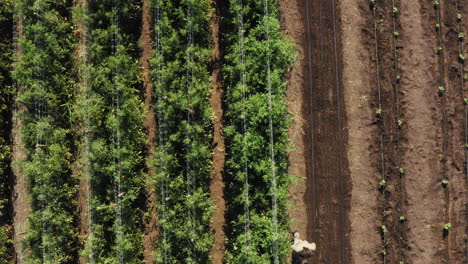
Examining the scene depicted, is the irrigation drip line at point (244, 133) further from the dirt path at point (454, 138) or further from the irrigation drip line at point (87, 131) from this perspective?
the dirt path at point (454, 138)

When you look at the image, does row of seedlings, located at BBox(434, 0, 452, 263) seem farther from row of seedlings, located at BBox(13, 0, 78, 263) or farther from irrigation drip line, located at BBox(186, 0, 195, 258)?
row of seedlings, located at BBox(13, 0, 78, 263)

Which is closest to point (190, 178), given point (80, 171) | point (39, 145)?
point (80, 171)

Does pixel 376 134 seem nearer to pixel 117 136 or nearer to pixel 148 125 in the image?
pixel 148 125

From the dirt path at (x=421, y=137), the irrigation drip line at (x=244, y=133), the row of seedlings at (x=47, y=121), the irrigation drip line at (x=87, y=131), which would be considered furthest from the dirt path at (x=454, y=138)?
the row of seedlings at (x=47, y=121)

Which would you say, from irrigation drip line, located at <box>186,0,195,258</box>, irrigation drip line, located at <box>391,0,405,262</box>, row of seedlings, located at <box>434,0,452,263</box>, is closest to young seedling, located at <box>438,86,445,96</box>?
row of seedlings, located at <box>434,0,452,263</box>

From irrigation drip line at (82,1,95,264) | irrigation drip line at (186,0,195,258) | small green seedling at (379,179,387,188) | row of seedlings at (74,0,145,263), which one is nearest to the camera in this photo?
irrigation drip line at (186,0,195,258)

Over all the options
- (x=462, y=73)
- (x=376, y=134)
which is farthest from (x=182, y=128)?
(x=462, y=73)
